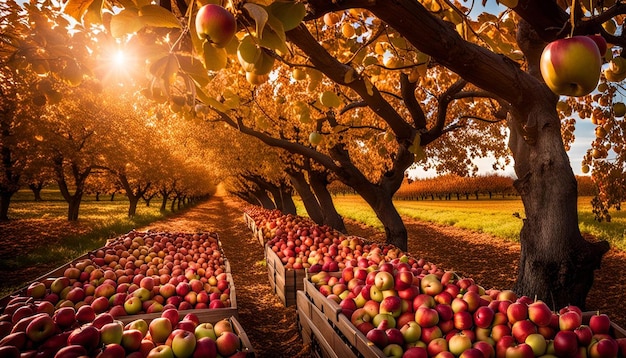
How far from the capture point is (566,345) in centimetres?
245

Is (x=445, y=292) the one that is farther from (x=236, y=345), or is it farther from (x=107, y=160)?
(x=107, y=160)

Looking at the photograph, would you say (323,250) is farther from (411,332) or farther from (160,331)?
(160,331)

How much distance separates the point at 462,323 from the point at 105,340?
9.18 feet

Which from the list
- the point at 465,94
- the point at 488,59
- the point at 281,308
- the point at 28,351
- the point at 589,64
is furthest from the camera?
the point at 281,308

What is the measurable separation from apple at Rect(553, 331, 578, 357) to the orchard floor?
3.25m

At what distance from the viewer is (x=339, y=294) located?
3.93m

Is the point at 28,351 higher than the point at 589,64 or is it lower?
lower

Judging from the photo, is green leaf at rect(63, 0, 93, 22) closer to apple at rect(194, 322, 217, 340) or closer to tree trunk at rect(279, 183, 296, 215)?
apple at rect(194, 322, 217, 340)

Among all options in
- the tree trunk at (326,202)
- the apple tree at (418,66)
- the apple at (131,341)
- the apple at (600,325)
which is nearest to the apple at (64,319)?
the apple at (131,341)

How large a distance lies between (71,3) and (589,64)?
7.09ft

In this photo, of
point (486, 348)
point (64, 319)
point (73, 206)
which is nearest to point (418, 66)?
point (486, 348)

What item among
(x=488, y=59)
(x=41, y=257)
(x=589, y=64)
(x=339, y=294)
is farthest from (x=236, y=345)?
(x=41, y=257)

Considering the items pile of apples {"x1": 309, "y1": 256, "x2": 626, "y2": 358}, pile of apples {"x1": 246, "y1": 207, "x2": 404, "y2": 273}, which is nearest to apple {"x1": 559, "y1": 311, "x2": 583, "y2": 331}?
pile of apples {"x1": 309, "y1": 256, "x2": 626, "y2": 358}

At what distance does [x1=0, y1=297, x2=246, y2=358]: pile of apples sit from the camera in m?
2.23
